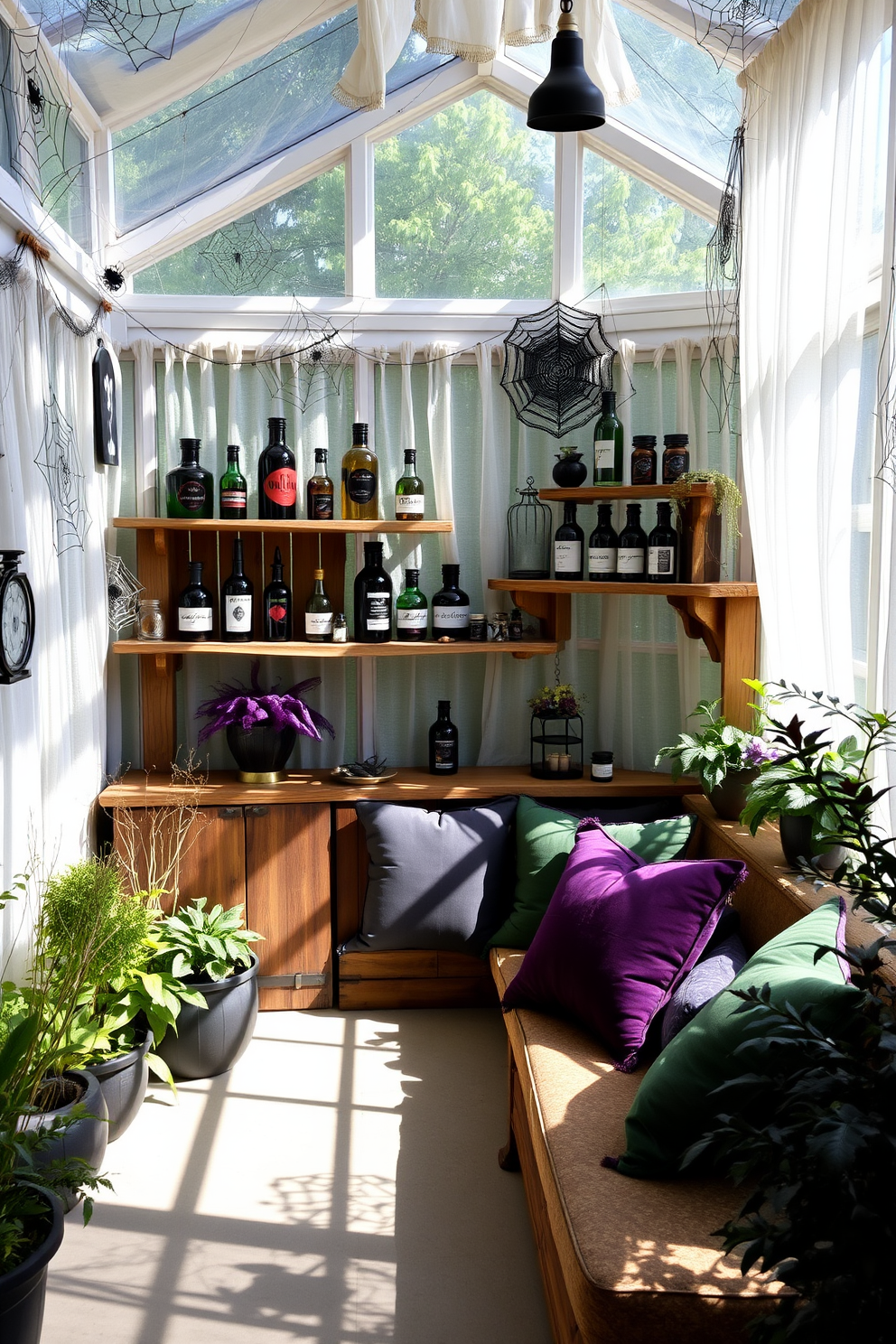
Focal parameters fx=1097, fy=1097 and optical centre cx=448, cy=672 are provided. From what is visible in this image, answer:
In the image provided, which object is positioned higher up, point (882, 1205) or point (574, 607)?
point (574, 607)

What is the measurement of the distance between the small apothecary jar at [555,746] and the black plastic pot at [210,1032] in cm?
116

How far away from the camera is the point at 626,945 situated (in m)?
2.42

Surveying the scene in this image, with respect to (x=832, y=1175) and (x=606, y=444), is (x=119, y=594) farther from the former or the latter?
(x=832, y=1175)

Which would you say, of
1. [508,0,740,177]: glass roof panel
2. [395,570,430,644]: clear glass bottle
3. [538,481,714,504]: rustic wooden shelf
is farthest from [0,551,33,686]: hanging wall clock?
[508,0,740,177]: glass roof panel

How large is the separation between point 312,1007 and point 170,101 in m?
2.79

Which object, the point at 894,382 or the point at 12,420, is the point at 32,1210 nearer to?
the point at 12,420

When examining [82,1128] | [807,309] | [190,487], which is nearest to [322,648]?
[190,487]

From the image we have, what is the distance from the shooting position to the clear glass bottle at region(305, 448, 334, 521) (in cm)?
354

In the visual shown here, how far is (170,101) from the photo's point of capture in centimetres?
326

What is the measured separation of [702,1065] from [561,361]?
8.11 ft

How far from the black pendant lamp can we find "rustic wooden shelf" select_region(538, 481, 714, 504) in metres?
1.17

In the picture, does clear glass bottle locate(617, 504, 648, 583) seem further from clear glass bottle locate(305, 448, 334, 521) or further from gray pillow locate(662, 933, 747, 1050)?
gray pillow locate(662, 933, 747, 1050)

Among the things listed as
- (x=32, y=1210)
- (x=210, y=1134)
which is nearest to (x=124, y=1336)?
(x=32, y=1210)

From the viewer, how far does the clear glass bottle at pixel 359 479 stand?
353cm
